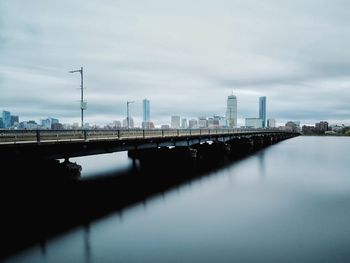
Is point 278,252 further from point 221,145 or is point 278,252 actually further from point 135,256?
point 221,145

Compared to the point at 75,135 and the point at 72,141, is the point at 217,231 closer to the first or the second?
the point at 72,141

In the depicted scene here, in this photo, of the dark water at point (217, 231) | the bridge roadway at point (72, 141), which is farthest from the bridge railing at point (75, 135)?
the dark water at point (217, 231)

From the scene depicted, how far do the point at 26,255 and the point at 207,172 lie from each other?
99.5ft

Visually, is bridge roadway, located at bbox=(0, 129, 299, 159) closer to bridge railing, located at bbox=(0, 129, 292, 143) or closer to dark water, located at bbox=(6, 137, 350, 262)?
bridge railing, located at bbox=(0, 129, 292, 143)

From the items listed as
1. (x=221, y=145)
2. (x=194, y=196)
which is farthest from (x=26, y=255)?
(x=221, y=145)

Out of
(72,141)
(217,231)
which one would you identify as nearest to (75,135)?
(72,141)

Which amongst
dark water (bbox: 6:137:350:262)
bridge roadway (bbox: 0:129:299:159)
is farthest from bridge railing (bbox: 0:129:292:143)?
dark water (bbox: 6:137:350:262)

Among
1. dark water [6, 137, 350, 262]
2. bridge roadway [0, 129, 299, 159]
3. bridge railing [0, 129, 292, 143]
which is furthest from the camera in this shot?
bridge roadway [0, 129, 299, 159]

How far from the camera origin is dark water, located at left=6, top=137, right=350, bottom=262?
44.2ft

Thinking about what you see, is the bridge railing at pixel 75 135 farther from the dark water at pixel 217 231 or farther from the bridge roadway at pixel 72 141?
the dark water at pixel 217 231

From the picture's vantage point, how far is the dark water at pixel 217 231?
44.2 feet

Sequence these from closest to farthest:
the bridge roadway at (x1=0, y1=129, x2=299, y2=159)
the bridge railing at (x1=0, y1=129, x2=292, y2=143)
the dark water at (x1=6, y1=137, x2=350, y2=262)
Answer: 1. the dark water at (x1=6, y1=137, x2=350, y2=262)
2. the bridge railing at (x1=0, y1=129, x2=292, y2=143)
3. the bridge roadway at (x1=0, y1=129, x2=299, y2=159)

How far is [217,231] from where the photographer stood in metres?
16.7

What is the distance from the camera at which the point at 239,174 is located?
40719mm
